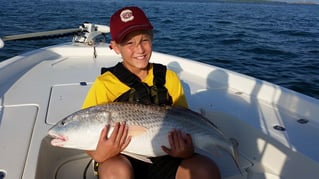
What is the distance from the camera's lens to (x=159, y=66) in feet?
8.41

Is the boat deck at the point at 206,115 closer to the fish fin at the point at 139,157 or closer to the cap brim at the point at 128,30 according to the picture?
the fish fin at the point at 139,157

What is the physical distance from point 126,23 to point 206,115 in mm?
1321

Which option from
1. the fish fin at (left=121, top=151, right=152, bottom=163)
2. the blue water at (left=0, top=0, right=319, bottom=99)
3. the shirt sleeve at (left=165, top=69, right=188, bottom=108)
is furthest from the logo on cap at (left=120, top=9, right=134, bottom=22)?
the blue water at (left=0, top=0, right=319, bottom=99)

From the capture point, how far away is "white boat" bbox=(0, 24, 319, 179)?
246 cm

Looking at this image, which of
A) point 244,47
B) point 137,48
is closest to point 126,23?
point 137,48

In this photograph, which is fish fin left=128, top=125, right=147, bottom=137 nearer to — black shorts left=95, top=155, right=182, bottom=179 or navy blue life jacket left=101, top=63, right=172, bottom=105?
black shorts left=95, top=155, right=182, bottom=179

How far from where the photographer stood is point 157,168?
2.21 metres

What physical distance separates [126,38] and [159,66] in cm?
37

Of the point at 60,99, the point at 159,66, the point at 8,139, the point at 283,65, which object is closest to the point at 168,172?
→ the point at 159,66

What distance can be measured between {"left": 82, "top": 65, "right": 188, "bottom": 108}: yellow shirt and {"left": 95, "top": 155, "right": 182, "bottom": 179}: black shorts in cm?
45

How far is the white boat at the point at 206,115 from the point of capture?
96.7 inches

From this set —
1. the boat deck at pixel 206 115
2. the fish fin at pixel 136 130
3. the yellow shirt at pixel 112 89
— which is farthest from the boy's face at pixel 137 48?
the boat deck at pixel 206 115

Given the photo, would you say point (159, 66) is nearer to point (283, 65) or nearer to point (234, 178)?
point (234, 178)

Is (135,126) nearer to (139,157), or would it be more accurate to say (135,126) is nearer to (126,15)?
(139,157)
